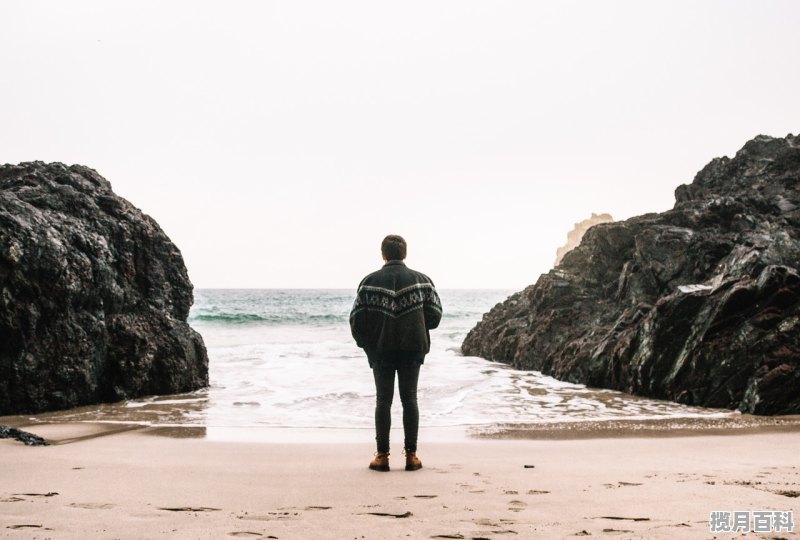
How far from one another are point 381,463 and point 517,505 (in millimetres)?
1605

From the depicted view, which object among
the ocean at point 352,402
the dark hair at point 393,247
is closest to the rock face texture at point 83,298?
the ocean at point 352,402

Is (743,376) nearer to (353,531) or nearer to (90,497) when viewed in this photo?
(353,531)

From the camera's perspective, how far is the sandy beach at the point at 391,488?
333 cm

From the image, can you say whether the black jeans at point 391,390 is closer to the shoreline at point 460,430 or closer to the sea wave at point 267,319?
the shoreline at point 460,430

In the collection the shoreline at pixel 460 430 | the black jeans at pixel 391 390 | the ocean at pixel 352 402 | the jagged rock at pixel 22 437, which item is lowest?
the ocean at pixel 352 402

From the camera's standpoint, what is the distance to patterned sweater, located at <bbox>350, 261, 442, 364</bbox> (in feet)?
17.5

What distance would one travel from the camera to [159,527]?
3.33 m

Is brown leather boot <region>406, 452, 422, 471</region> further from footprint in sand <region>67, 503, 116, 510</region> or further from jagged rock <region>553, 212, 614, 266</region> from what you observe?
jagged rock <region>553, 212, 614, 266</region>

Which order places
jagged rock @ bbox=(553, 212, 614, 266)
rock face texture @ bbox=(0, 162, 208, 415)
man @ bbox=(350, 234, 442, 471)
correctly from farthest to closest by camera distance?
1. jagged rock @ bbox=(553, 212, 614, 266)
2. rock face texture @ bbox=(0, 162, 208, 415)
3. man @ bbox=(350, 234, 442, 471)

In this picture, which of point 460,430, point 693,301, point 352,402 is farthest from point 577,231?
point 460,430

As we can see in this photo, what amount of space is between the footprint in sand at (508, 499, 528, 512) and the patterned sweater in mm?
1780

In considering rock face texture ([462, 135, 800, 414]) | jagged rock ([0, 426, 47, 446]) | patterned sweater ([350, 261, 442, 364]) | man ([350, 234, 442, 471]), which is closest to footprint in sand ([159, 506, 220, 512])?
man ([350, 234, 442, 471])

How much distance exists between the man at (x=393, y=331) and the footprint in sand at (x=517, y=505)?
1.51 m

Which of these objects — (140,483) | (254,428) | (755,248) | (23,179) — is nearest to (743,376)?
(755,248)
